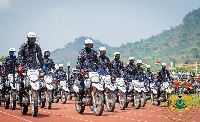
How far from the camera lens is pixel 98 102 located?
13539 mm

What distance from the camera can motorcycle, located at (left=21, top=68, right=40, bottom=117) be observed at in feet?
40.9

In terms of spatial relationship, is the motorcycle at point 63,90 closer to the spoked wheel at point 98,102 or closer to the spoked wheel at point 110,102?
the spoked wheel at point 110,102

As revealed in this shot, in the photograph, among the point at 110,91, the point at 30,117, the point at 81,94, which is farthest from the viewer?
the point at 110,91

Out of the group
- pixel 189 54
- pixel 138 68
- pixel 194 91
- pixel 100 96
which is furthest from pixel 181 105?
pixel 189 54

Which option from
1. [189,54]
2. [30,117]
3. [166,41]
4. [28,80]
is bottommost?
[30,117]

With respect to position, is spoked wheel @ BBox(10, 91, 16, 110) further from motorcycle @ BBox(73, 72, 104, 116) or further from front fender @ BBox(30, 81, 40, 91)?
front fender @ BBox(30, 81, 40, 91)

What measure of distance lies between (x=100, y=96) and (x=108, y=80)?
2.93 m

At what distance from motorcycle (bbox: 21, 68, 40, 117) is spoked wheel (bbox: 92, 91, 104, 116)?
2.22 meters

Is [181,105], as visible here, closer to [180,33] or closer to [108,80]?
[108,80]

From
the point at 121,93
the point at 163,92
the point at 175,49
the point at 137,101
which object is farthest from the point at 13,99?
the point at 175,49

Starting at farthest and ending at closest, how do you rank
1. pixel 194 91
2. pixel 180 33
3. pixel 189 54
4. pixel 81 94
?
pixel 180 33, pixel 189 54, pixel 194 91, pixel 81 94

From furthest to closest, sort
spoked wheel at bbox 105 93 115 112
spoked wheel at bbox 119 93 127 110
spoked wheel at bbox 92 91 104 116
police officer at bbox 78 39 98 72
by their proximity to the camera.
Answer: spoked wheel at bbox 119 93 127 110 < spoked wheel at bbox 105 93 115 112 < police officer at bbox 78 39 98 72 < spoked wheel at bbox 92 91 104 116

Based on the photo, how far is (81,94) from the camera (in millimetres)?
14469

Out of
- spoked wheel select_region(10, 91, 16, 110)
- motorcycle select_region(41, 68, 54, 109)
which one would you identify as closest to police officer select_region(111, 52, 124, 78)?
motorcycle select_region(41, 68, 54, 109)
